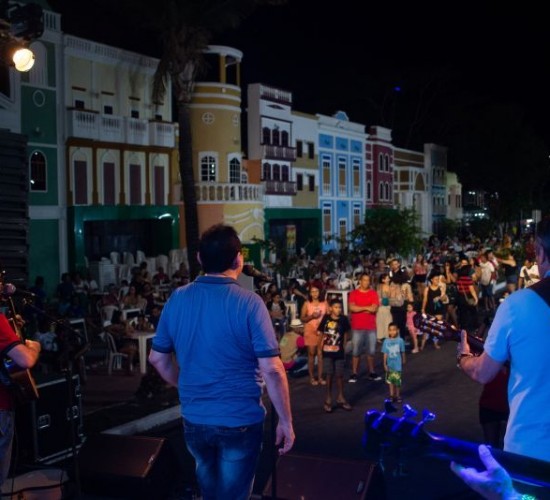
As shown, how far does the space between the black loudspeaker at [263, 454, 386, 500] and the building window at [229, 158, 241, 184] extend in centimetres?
2522

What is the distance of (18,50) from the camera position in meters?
7.67

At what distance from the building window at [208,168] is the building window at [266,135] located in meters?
4.81

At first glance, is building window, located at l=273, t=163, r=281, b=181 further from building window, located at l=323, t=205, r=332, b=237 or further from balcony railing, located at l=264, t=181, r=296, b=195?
building window, located at l=323, t=205, r=332, b=237

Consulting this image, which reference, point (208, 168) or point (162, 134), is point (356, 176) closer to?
point (208, 168)

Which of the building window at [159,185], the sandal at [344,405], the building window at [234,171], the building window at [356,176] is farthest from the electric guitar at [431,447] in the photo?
the building window at [356,176]

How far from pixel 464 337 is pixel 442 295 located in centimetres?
1181

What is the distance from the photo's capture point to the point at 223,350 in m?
3.71

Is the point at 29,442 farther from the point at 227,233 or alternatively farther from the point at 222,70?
the point at 222,70

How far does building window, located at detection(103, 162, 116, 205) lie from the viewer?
25094 mm

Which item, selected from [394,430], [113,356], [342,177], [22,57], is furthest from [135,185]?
[394,430]

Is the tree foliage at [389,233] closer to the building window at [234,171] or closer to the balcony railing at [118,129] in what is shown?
the building window at [234,171]

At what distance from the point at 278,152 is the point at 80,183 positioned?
42.0 ft

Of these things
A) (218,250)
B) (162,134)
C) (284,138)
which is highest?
(284,138)

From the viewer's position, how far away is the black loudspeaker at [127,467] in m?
6.08
